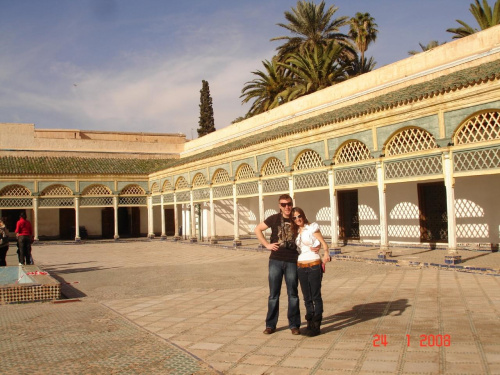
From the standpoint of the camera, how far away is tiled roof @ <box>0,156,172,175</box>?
26.5 meters

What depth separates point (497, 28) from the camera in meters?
12.4

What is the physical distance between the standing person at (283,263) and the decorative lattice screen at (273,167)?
1076 centimetres

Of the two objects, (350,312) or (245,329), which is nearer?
(245,329)

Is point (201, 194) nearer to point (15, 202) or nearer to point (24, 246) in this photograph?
point (24, 246)

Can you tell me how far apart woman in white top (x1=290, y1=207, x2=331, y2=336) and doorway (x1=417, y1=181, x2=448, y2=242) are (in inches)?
395

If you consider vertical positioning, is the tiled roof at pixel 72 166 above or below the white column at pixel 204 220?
above

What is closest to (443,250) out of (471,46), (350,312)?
(471,46)

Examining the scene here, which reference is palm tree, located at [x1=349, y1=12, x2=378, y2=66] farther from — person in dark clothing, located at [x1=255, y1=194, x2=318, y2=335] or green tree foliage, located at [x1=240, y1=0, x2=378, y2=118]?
person in dark clothing, located at [x1=255, y1=194, x2=318, y2=335]

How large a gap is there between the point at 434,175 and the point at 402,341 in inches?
270

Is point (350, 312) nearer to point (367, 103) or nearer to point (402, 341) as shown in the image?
point (402, 341)

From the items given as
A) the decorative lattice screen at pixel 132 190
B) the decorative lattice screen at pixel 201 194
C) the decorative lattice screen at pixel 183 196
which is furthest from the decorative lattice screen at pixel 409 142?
the decorative lattice screen at pixel 132 190

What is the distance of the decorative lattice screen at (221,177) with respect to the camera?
19.7 metres

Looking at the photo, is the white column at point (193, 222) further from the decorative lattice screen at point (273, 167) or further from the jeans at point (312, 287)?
the jeans at point (312, 287)

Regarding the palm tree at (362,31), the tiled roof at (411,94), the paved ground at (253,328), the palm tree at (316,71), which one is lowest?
the paved ground at (253,328)
